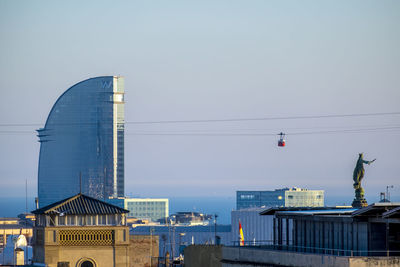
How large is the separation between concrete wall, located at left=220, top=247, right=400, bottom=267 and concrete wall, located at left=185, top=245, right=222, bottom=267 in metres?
10.4

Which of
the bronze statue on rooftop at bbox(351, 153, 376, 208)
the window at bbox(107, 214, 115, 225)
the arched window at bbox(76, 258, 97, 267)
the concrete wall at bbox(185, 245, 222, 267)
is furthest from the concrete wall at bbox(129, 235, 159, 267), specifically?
the bronze statue on rooftop at bbox(351, 153, 376, 208)

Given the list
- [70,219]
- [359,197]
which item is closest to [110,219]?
[70,219]

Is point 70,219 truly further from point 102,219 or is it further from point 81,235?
point 102,219

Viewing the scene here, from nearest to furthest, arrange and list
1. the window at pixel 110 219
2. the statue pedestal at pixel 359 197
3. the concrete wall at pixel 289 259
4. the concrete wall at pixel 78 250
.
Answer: the concrete wall at pixel 289 259
the statue pedestal at pixel 359 197
the concrete wall at pixel 78 250
the window at pixel 110 219

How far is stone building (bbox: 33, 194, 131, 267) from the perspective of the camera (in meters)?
118

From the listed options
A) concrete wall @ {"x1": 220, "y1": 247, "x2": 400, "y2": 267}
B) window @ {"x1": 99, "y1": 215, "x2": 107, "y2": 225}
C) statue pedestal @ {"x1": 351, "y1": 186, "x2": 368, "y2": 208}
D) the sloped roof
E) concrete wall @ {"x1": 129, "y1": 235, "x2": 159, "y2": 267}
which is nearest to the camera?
concrete wall @ {"x1": 220, "y1": 247, "x2": 400, "y2": 267}

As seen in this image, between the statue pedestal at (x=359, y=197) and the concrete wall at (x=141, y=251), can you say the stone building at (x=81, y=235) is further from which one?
the statue pedestal at (x=359, y=197)

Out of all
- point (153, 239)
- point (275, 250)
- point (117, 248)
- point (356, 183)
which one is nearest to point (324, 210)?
point (275, 250)

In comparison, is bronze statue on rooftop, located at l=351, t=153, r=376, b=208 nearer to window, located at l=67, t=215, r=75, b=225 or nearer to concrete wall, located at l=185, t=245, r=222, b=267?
concrete wall, located at l=185, t=245, r=222, b=267

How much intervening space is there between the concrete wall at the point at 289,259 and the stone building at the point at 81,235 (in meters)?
30.8

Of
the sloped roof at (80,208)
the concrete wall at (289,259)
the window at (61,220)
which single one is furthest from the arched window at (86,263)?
the concrete wall at (289,259)

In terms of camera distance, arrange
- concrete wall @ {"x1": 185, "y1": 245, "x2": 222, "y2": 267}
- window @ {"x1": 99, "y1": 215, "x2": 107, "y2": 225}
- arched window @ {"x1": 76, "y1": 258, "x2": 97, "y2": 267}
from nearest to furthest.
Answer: concrete wall @ {"x1": 185, "y1": 245, "x2": 222, "y2": 267} → arched window @ {"x1": 76, "y1": 258, "x2": 97, "y2": 267} → window @ {"x1": 99, "y1": 215, "x2": 107, "y2": 225}

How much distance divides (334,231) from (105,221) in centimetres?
4380

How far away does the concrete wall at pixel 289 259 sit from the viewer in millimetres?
71938
